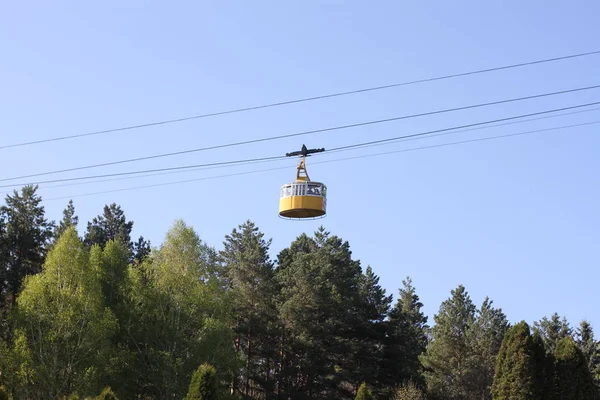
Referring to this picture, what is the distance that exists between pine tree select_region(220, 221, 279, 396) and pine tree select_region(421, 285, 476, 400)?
643 inches

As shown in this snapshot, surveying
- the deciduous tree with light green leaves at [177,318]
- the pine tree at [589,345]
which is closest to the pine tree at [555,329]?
the pine tree at [589,345]

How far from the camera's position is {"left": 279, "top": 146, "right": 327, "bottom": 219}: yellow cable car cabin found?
1075 inches

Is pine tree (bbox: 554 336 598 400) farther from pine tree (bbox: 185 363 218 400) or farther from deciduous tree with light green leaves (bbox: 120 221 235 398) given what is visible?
deciduous tree with light green leaves (bbox: 120 221 235 398)

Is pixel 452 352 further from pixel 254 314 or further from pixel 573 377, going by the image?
pixel 573 377

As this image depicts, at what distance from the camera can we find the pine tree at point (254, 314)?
66438mm

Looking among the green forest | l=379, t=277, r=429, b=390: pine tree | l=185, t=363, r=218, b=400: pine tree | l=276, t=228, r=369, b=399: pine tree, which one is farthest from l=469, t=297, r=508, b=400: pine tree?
l=185, t=363, r=218, b=400: pine tree

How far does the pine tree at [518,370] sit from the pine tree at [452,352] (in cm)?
3135

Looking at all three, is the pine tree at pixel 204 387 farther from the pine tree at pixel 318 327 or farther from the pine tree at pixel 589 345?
the pine tree at pixel 589 345

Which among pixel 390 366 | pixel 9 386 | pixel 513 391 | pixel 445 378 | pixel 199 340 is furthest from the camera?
pixel 445 378

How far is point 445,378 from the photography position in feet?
262

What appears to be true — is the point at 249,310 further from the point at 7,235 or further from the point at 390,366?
the point at 7,235

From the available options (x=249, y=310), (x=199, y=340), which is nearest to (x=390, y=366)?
(x=249, y=310)

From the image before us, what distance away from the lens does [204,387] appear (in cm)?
3684

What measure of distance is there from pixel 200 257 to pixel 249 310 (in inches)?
346
